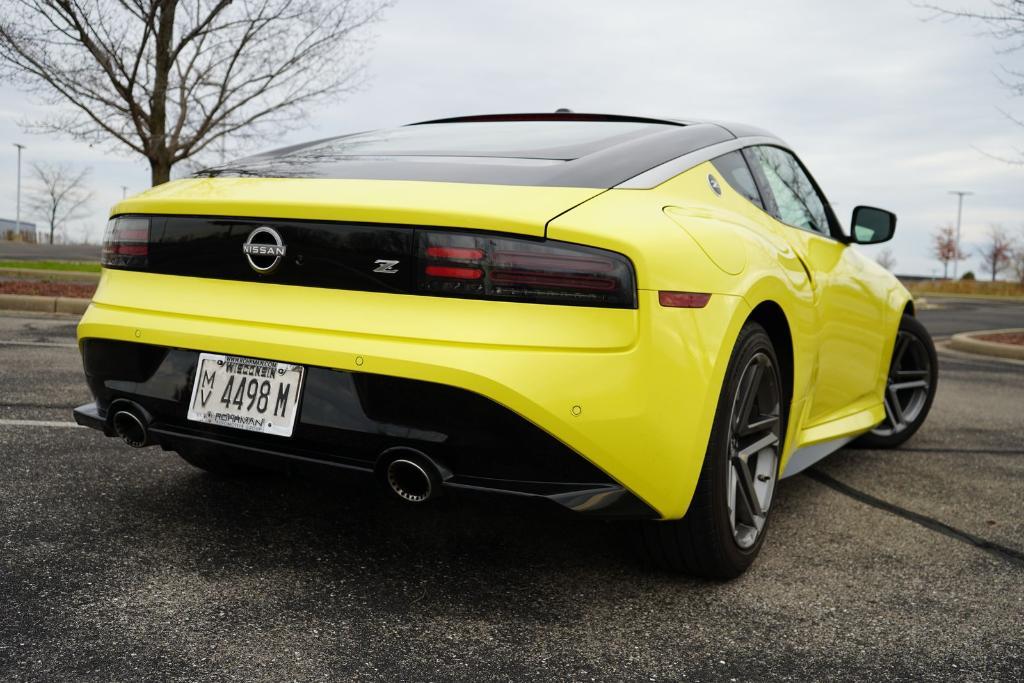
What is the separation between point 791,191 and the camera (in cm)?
376

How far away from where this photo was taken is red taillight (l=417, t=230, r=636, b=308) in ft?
7.27

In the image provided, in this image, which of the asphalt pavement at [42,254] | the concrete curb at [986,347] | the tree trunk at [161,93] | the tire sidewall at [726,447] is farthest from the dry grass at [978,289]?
the tire sidewall at [726,447]

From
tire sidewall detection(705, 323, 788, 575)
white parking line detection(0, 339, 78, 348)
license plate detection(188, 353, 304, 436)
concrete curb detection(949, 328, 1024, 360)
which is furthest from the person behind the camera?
concrete curb detection(949, 328, 1024, 360)

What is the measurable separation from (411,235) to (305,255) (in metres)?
0.29

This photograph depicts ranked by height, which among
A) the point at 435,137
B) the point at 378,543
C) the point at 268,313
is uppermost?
the point at 435,137

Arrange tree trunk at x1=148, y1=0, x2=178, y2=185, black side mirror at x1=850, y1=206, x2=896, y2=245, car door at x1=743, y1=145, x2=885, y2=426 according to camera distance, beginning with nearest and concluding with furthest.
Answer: car door at x1=743, y1=145, x2=885, y2=426 < black side mirror at x1=850, y1=206, x2=896, y2=245 < tree trunk at x1=148, y1=0, x2=178, y2=185

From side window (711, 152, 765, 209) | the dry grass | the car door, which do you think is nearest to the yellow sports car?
side window (711, 152, 765, 209)

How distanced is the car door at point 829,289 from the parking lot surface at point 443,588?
0.45 meters

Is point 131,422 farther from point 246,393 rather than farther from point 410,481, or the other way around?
point 410,481

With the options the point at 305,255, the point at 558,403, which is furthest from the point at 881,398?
the point at 305,255

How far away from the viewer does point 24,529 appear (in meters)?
2.84

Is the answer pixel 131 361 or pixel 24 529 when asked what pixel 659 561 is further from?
pixel 24 529

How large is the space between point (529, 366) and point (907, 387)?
3.40 m

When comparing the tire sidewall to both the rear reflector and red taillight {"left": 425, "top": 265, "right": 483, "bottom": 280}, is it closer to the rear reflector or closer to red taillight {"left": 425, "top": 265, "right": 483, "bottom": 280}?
the rear reflector
